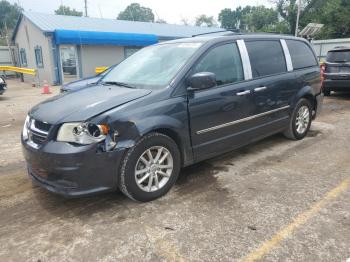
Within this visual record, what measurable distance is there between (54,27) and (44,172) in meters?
17.8

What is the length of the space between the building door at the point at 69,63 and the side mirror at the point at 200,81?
17023mm

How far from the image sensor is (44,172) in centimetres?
324

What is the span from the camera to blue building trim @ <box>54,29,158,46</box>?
17969 millimetres

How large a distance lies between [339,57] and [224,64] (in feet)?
24.5

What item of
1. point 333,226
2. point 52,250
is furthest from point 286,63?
point 52,250

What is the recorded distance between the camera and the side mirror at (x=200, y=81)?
365 cm

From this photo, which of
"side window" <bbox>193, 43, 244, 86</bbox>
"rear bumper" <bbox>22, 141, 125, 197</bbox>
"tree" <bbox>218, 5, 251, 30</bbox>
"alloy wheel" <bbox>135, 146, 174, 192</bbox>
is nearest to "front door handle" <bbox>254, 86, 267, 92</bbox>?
"side window" <bbox>193, 43, 244, 86</bbox>

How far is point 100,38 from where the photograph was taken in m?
19.1

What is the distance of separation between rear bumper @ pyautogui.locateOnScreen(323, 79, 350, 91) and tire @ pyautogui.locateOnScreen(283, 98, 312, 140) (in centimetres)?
488

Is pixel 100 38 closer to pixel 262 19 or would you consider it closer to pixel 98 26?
pixel 98 26

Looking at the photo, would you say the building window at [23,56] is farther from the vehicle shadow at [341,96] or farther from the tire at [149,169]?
the tire at [149,169]

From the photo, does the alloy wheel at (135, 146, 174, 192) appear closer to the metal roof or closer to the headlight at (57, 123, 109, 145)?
the headlight at (57, 123, 109, 145)

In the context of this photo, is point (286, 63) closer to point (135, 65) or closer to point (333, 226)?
point (135, 65)

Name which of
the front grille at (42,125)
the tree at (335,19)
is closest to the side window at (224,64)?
the front grille at (42,125)
